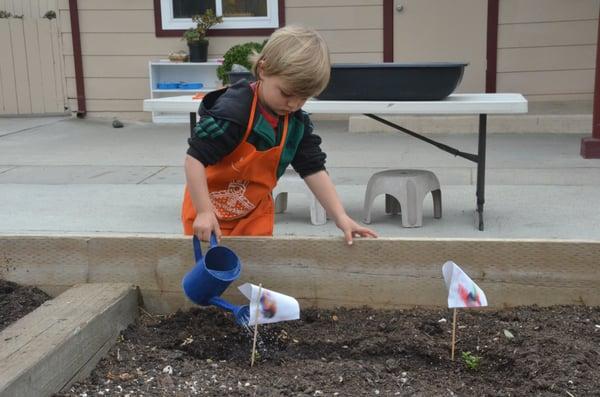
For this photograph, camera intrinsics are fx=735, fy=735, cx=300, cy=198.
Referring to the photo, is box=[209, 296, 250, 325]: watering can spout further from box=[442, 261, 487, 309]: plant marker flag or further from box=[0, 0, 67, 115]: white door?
box=[0, 0, 67, 115]: white door

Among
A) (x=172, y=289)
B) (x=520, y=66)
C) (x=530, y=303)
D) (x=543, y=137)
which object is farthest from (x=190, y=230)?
(x=520, y=66)

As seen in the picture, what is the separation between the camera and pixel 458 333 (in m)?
2.15

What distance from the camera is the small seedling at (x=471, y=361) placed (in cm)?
196

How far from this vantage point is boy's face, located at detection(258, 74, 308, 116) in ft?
6.85

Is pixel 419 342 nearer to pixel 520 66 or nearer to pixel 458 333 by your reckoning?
pixel 458 333

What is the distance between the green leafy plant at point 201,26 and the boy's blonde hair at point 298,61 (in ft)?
24.7

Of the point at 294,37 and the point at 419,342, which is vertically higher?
the point at 294,37

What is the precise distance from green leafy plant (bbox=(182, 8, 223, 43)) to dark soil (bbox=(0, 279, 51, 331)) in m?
7.35

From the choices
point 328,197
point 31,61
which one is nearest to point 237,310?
point 328,197

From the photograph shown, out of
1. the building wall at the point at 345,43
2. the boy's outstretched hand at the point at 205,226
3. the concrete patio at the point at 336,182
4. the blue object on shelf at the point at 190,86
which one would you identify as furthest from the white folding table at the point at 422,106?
the blue object on shelf at the point at 190,86

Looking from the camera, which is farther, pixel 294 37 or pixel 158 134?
pixel 158 134

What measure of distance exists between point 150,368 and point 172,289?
0.43 metres

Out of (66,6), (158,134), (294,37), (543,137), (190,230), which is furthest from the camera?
(66,6)

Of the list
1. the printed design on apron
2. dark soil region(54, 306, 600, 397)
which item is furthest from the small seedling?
the printed design on apron
